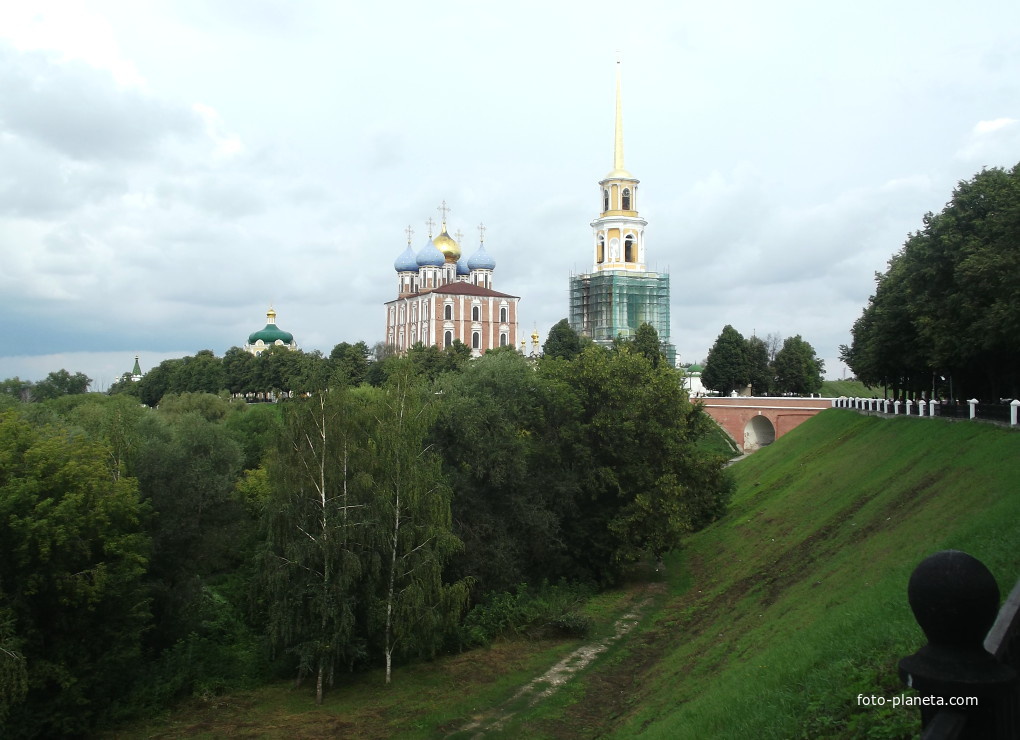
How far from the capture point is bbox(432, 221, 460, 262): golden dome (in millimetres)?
114625

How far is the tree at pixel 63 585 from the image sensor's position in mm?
17922

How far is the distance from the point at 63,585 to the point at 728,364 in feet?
214

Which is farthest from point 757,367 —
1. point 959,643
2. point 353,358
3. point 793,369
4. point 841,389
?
point 959,643

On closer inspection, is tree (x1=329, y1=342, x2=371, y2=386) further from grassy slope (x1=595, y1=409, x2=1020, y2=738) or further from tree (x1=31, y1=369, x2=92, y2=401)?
grassy slope (x1=595, y1=409, x2=1020, y2=738)

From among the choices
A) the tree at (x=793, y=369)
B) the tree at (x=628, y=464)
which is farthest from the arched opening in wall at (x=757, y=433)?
the tree at (x=628, y=464)

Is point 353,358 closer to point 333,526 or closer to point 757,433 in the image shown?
point 757,433

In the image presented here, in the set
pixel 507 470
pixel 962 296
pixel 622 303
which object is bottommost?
pixel 507 470

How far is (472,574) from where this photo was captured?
2555 cm

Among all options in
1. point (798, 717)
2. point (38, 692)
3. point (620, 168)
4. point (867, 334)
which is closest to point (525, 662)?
point (38, 692)

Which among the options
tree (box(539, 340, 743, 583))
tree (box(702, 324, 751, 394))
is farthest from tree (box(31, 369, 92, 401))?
tree (box(539, 340, 743, 583))

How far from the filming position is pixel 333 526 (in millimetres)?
20797

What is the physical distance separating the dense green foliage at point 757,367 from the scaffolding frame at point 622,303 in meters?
10.5

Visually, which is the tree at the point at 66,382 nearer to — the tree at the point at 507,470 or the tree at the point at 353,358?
the tree at the point at 353,358

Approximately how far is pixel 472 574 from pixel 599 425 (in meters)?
6.66
